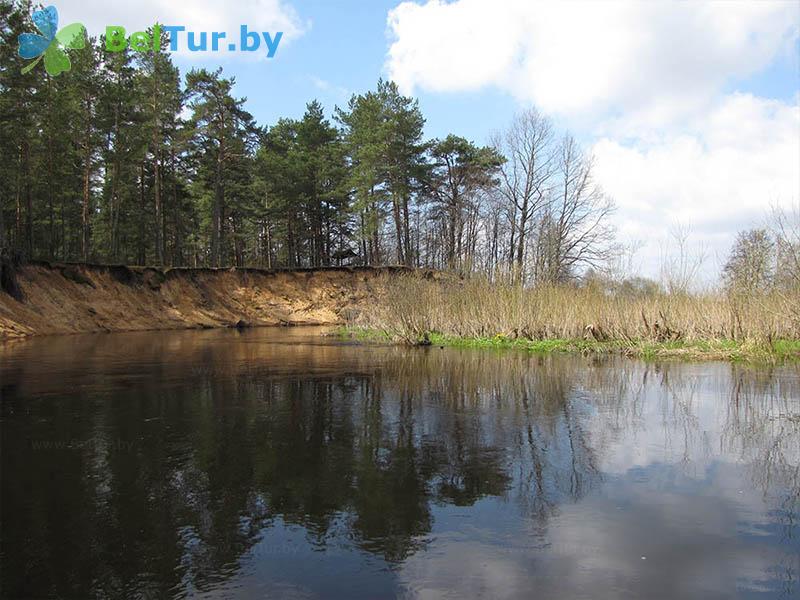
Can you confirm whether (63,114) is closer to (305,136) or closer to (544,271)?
(305,136)

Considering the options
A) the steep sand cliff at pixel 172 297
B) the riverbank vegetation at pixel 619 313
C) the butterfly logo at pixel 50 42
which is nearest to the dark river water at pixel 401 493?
the riverbank vegetation at pixel 619 313

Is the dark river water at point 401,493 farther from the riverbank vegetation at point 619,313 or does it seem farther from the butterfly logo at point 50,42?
the butterfly logo at point 50,42

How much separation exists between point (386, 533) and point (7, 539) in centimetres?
260

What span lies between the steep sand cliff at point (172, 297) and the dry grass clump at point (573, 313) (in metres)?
7.85

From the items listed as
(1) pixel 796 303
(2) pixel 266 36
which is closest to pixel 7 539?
(2) pixel 266 36

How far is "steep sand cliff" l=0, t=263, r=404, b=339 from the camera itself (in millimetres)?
28234

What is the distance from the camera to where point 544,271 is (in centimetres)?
2052

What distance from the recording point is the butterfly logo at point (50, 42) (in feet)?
95.1

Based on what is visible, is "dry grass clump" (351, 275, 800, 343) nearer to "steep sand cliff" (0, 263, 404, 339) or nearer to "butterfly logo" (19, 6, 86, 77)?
"steep sand cliff" (0, 263, 404, 339)

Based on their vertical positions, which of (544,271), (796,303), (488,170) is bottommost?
(796,303)

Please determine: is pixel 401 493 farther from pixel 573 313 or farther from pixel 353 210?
pixel 353 210

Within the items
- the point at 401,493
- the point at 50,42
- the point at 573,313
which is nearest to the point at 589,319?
the point at 573,313

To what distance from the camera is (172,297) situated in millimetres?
36250

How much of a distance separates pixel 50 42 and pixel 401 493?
37.8 metres
